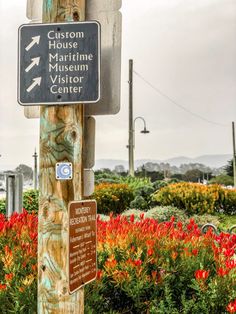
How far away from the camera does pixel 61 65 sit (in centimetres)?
284

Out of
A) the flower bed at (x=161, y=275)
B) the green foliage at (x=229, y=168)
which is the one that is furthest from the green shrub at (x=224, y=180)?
the flower bed at (x=161, y=275)

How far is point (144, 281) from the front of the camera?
351 centimetres

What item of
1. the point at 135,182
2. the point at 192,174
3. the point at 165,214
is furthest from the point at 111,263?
the point at 192,174

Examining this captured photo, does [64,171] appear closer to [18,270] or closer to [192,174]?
[18,270]

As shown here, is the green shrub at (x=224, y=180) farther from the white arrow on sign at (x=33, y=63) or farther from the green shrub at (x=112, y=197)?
the white arrow on sign at (x=33, y=63)

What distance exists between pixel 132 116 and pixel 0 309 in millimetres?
21516

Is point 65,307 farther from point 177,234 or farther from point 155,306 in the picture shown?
point 177,234

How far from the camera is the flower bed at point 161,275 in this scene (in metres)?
3.41

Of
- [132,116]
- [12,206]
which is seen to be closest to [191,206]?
[12,206]

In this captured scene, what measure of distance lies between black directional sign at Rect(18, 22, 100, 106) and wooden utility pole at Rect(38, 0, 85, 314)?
0.09 meters

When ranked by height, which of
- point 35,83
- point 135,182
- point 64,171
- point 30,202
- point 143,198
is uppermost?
point 35,83

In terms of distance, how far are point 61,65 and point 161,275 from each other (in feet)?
5.91

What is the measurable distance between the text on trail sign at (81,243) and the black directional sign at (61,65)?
648 millimetres

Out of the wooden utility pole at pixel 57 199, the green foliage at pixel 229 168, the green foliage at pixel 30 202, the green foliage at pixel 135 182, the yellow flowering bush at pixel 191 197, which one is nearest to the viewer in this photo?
the wooden utility pole at pixel 57 199
